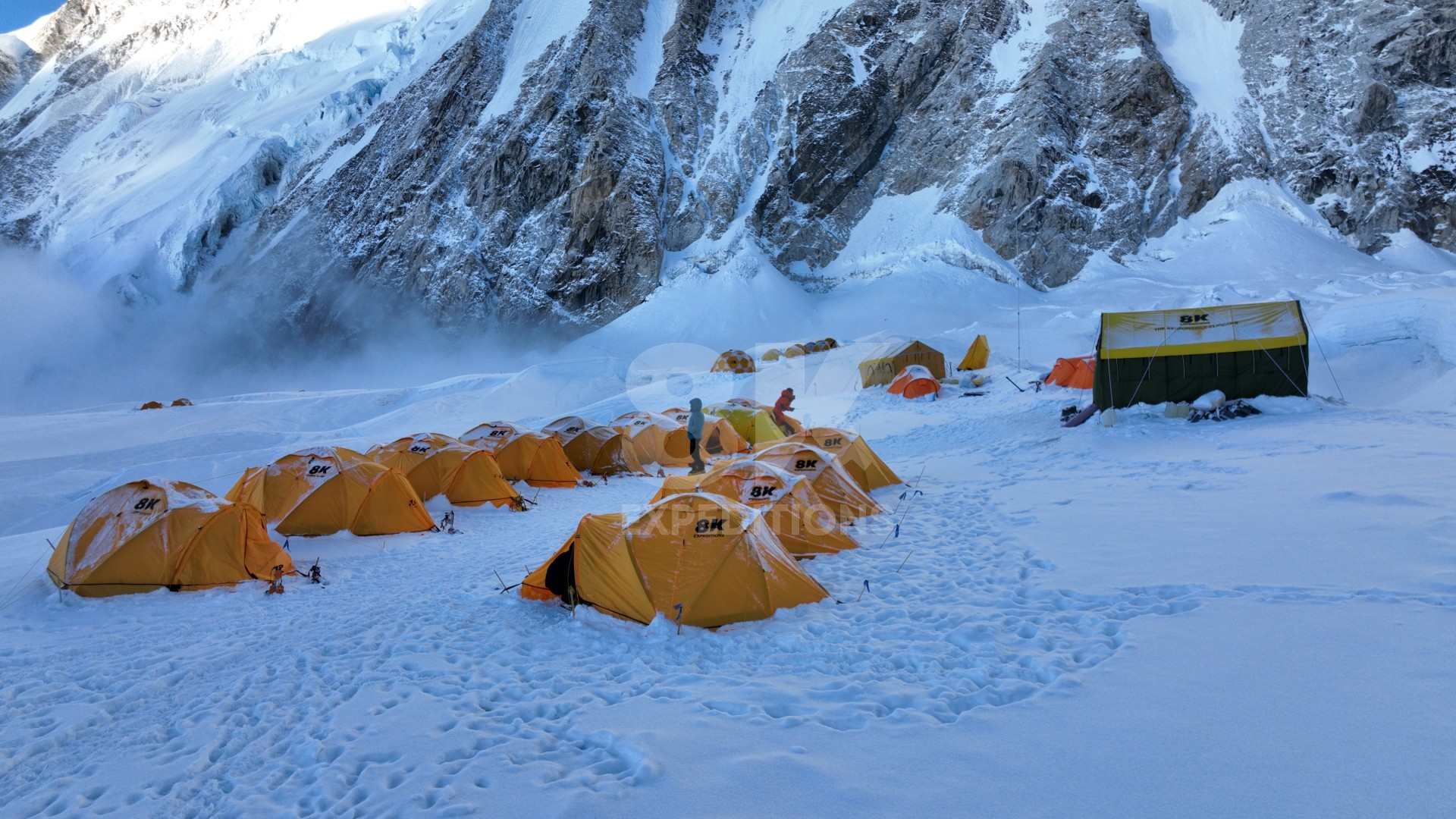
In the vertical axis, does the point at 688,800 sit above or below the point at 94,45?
below

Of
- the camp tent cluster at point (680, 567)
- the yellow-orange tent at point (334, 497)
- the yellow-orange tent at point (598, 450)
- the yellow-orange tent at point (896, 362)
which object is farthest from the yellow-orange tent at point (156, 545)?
the yellow-orange tent at point (896, 362)

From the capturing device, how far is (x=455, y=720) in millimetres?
4438

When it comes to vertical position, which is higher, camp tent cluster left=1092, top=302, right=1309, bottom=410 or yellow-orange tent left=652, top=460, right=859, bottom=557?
camp tent cluster left=1092, top=302, right=1309, bottom=410

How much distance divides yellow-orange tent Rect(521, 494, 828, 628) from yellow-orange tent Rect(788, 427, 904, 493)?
482 centimetres

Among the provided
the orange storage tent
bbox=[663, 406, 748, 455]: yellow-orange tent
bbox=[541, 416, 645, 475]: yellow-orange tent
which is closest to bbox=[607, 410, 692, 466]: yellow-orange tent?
bbox=[541, 416, 645, 475]: yellow-orange tent

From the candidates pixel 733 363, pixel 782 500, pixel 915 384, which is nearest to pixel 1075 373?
pixel 915 384

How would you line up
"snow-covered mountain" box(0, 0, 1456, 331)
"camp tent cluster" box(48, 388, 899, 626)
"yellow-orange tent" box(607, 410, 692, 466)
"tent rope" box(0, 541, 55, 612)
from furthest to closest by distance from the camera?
"snow-covered mountain" box(0, 0, 1456, 331)
"yellow-orange tent" box(607, 410, 692, 466)
"tent rope" box(0, 541, 55, 612)
"camp tent cluster" box(48, 388, 899, 626)

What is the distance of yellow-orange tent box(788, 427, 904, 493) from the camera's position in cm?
1138

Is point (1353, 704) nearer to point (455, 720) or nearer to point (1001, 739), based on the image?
point (1001, 739)

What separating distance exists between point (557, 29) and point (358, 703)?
67045 mm

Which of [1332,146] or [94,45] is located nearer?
[1332,146]

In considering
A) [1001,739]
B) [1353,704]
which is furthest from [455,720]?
[1353,704]

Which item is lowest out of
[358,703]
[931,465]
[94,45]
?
[931,465]

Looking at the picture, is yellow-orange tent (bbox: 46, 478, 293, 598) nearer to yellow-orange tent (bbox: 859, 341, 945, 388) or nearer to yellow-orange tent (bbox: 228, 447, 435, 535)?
yellow-orange tent (bbox: 228, 447, 435, 535)
